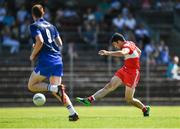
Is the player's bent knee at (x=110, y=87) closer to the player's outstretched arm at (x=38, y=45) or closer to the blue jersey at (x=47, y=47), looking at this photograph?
the blue jersey at (x=47, y=47)

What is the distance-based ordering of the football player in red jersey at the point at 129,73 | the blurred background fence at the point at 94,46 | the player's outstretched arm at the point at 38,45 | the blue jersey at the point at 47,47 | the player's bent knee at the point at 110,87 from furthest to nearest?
the blurred background fence at the point at 94,46 < the player's bent knee at the point at 110,87 < the football player in red jersey at the point at 129,73 < the blue jersey at the point at 47,47 < the player's outstretched arm at the point at 38,45

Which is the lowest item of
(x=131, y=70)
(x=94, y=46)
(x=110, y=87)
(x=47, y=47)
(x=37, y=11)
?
(x=110, y=87)

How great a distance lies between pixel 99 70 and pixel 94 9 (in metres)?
6.01

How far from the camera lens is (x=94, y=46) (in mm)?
37656

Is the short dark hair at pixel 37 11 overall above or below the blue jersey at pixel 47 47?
above

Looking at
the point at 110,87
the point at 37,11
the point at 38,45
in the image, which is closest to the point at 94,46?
the point at 110,87

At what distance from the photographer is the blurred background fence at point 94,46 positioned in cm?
3616

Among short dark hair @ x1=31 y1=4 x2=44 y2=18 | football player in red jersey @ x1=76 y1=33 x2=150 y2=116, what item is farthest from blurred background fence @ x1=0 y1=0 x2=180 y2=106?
short dark hair @ x1=31 y1=4 x2=44 y2=18

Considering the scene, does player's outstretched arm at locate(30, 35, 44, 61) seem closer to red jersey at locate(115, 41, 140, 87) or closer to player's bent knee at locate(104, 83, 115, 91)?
red jersey at locate(115, 41, 140, 87)

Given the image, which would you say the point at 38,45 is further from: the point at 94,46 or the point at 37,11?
the point at 94,46

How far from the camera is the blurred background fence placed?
119ft

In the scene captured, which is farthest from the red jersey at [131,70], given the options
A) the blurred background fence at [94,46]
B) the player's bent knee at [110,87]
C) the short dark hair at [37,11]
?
the blurred background fence at [94,46]

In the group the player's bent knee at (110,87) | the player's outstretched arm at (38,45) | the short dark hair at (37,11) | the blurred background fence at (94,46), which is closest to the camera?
the player's outstretched arm at (38,45)

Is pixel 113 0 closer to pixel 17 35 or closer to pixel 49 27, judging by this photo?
pixel 17 35
